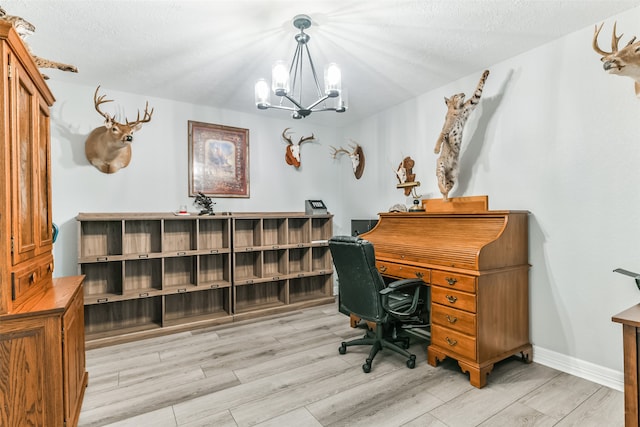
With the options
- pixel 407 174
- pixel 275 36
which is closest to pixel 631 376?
pixel 407 174

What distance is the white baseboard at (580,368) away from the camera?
2332mm

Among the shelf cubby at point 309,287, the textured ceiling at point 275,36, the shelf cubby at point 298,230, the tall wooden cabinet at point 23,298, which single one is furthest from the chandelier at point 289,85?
the shelf cubby at point 309,287

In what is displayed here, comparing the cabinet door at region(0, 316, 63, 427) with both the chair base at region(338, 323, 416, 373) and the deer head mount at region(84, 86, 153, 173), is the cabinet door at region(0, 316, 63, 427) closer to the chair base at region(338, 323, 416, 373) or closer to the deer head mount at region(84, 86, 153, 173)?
the chair base at region(338, 323, 416, 373)

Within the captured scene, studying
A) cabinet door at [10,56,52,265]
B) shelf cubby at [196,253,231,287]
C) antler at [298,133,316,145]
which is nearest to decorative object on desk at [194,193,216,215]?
shelf cubby at [196,253,231,287]

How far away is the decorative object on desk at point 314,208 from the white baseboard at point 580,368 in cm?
284

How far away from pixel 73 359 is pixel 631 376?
2.82 meters

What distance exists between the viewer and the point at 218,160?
4.19m

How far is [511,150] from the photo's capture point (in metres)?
2.95

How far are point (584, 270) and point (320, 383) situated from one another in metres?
2.20

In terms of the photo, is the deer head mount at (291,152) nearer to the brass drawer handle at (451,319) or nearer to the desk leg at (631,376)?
the brass drawer handle at (451,319)

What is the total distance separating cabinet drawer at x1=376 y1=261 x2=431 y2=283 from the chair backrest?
0.43 metres

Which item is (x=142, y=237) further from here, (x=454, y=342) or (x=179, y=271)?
(x=454, y=342)

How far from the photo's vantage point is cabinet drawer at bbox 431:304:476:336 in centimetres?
243

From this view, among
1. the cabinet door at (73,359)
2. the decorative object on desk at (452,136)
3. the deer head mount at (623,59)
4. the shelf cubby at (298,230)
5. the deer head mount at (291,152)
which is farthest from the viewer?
the deer head mount at (291,152)
